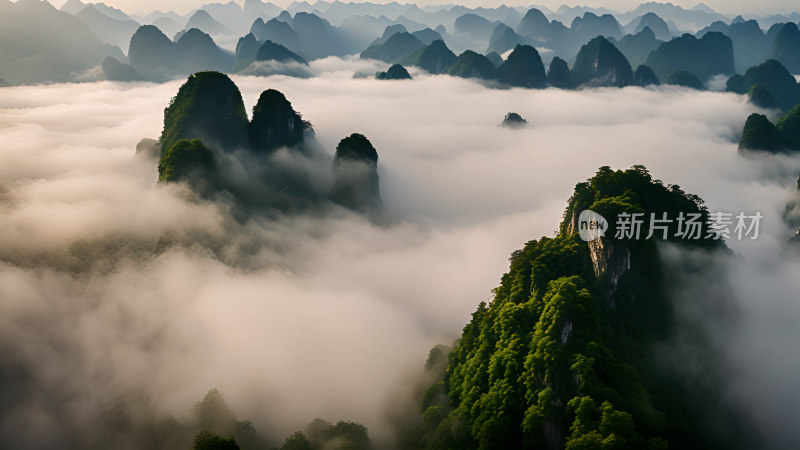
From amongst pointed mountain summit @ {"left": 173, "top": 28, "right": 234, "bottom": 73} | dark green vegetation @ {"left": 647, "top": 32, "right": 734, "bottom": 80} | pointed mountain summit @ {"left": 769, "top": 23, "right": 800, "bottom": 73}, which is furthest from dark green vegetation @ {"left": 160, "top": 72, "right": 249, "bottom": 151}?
pointed mountain summit @ {"left": 769, "top": 23, "right": 800, "bottom": 73}

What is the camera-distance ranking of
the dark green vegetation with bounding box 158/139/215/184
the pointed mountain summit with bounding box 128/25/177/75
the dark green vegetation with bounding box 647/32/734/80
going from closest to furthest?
the dark green vegetation with bounding box 158/139/215/184 < the pointed mountain summit with bounding box 128/25/177/75 < the dark green vegetation with bounding box 647/32/734/80

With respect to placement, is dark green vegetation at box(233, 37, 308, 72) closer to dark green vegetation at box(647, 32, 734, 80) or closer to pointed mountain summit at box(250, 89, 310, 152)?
pointed mountain summit at box(250, 89, 310, 152)

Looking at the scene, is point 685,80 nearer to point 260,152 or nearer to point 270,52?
point 270,52

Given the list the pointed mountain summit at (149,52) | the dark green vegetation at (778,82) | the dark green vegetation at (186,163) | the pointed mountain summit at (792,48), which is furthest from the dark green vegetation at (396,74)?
the pointed mountain summit at (792,48)

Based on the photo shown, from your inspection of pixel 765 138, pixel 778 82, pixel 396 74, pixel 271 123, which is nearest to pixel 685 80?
pixel 778 82

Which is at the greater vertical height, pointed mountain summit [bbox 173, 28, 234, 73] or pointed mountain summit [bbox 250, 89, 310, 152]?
pointed mountain summit [bbox 173, 28, 234, 73]
